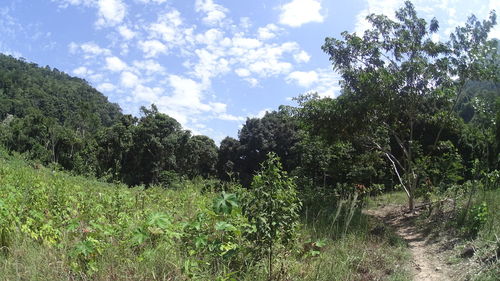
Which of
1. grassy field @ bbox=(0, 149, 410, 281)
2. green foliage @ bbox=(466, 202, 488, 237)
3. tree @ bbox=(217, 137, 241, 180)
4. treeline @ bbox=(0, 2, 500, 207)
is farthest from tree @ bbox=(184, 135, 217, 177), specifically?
grassy field @ bbox=(0, 149, 410, 281)

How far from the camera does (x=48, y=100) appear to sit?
7619 centimetres

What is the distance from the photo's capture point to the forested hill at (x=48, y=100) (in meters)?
66.7

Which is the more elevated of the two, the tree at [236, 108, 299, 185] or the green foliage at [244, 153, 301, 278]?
the tree at [236, 108, 299, 185]

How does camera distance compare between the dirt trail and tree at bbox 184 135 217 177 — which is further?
tree at bbox 184 135 217 177

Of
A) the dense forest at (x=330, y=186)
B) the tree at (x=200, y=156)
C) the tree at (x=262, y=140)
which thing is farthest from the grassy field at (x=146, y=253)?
the tree at (x=200, y=156)

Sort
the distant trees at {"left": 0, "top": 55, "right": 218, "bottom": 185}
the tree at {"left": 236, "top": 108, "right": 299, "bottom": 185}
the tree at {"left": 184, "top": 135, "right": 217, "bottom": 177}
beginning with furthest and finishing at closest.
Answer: the tree at {"left": 184, "top": 135, "right": 217, "bottom": 177}
the distant trees at {"left": 0, "top": 55, "right": 218, "bottom": 185}
the tree at {"left": 236, "top": 108, "right": 299, "bottom": 185}

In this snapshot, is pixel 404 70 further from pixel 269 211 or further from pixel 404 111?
pixel 269 211

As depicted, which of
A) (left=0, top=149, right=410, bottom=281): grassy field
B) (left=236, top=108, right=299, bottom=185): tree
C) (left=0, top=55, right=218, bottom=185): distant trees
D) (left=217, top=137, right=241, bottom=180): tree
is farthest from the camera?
(left=0, top=55, right=218, bottom=185): distant trees

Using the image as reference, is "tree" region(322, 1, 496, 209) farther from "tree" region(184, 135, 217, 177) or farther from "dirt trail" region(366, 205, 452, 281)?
"tree" region(184, 135, 217, 177)

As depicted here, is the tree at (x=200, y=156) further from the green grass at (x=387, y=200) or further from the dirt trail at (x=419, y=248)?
the dirt trail at (x=419, y=248)

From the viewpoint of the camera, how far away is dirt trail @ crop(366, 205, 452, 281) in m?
5.09

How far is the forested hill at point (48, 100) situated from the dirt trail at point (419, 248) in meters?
59.1

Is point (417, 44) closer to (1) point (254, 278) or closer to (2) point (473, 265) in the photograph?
(2) point (473, 265)

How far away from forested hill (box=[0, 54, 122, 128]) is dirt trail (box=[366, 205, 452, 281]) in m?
59.1
